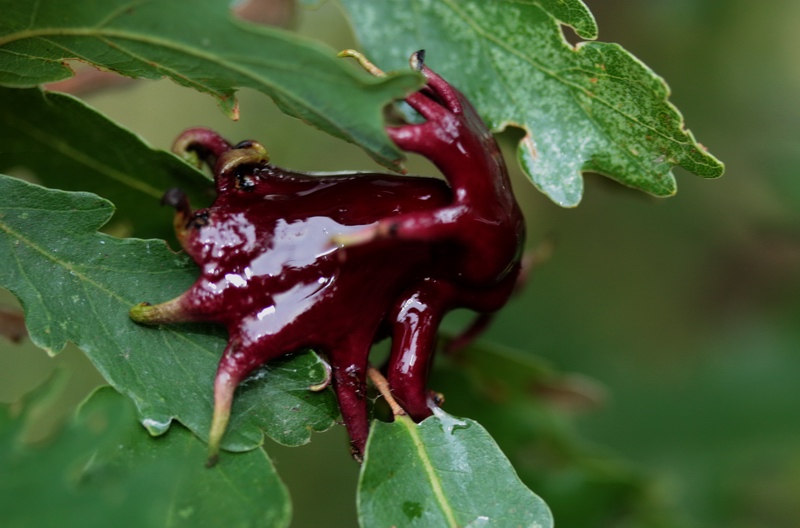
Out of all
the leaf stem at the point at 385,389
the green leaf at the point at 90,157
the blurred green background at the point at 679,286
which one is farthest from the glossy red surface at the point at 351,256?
the blurred green background at the point at 679,286

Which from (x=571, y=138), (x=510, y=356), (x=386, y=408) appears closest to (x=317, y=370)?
(x=386, y=408)

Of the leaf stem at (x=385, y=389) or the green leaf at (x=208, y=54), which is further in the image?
the leaf stem at (x=385, y=389)

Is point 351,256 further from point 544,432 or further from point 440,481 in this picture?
point 544,432

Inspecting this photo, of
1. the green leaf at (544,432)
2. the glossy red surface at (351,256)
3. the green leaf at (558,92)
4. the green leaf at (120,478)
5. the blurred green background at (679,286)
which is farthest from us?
the blurred green background at (679,286)

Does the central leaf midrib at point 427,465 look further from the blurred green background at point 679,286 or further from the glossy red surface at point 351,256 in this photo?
the blurred green background at point 679,286

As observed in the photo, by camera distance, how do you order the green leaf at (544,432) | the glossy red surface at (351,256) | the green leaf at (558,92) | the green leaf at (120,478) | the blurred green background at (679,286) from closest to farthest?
the green leaf at (120,478) → the glossy red surface at (351,256) → the green leaf at (558,92) → the green leaf at (544,432) → the blurred green background at (679,286)

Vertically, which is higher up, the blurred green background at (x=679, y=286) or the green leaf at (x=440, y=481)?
the green leaf at (x=440, y=481)

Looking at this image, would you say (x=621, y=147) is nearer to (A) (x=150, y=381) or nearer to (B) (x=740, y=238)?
(A) (x=150, y=381)
